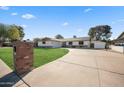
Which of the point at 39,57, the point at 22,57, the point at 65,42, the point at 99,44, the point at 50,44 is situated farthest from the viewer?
the point at 65,42

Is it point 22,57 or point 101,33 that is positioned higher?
point 101,33

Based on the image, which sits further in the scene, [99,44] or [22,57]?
[99,44]

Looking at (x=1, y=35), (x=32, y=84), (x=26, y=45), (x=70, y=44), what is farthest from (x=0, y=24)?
(x=32, y=84)

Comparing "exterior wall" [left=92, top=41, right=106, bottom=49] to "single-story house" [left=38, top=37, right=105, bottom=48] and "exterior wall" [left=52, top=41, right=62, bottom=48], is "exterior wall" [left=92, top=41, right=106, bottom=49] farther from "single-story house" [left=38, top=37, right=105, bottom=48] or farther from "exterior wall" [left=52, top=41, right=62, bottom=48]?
"exterior wall" [left=52, top=41, right=62, bottom=48]

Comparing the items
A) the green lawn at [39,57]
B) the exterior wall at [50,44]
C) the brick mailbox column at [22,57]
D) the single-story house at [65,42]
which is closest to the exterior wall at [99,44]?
the single-story house at [65,42]

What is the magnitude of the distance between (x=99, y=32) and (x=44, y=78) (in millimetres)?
29021

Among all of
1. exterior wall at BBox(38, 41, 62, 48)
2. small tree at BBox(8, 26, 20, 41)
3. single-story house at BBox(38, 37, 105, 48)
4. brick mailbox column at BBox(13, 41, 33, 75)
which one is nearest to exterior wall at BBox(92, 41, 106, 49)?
single-story house at BBox(38, 37, 105, 48)

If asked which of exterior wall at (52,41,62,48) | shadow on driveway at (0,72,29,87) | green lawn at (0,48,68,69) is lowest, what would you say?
Result: shadow on driveway at (0,72,29,87)

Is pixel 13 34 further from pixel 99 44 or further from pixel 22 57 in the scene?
pixel 22 57

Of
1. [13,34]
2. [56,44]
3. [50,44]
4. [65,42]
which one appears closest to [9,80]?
[13,34]

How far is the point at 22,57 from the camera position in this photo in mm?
7172

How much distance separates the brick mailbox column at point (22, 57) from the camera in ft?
22.9

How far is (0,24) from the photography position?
35.8 m

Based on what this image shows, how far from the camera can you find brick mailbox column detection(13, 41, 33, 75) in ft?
22.9
